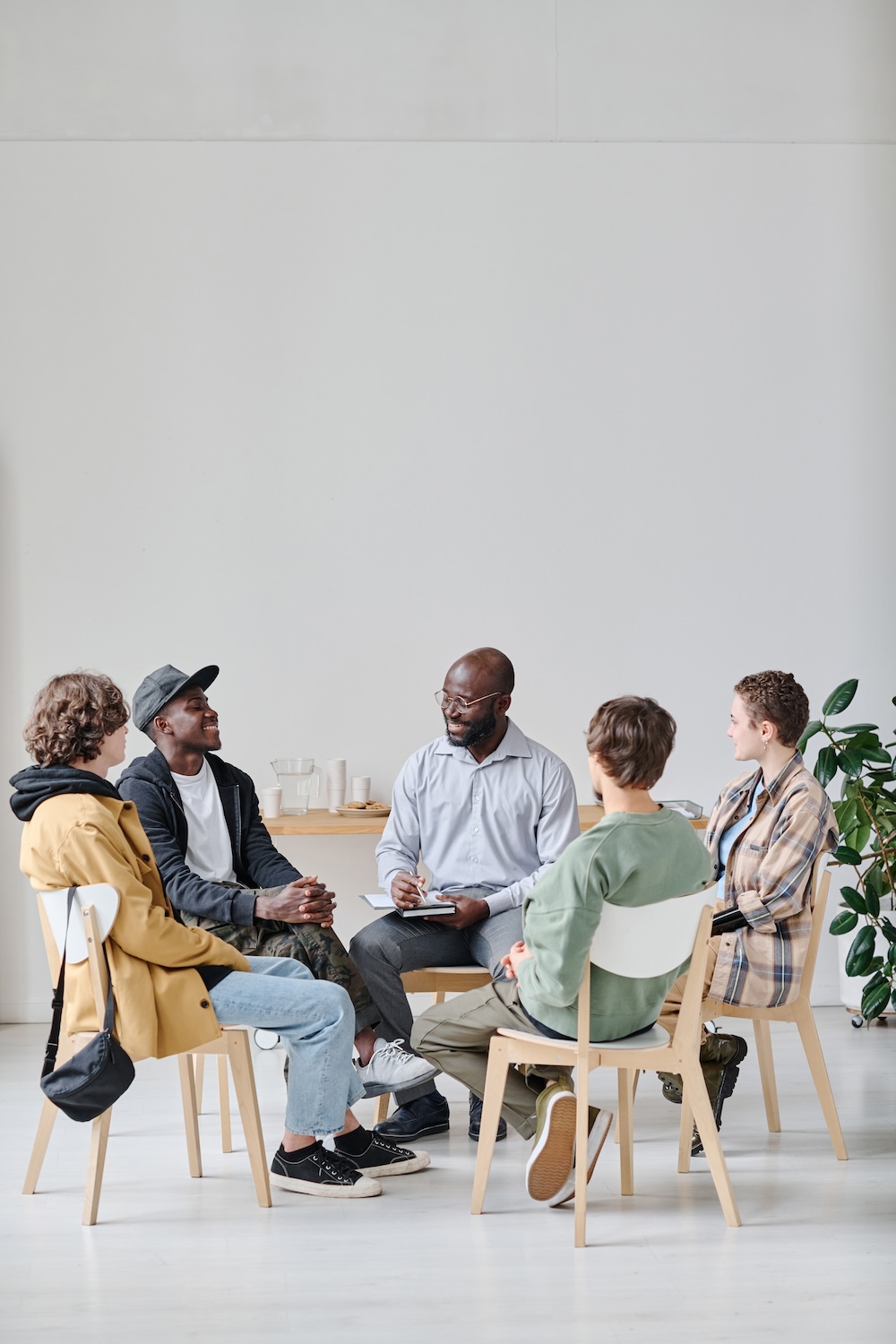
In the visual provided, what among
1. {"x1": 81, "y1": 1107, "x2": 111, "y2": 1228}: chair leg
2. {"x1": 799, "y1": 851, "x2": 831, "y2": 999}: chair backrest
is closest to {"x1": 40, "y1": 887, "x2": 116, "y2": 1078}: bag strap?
{"x1": 81, "y1": 1107, "x2": 111, "y2": 1228}: chair leg

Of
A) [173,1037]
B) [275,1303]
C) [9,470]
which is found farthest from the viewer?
[9,470]

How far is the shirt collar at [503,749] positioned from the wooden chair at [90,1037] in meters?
1.12

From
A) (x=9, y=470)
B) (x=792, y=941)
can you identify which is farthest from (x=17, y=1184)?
(x=9, y=470)

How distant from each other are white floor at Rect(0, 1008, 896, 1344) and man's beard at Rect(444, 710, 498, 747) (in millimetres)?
1051

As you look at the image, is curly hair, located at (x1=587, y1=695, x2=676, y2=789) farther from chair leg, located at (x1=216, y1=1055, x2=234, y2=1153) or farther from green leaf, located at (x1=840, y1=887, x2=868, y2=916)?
green leaf, located at (x1=840, y1=887, x2=868, y2=916)

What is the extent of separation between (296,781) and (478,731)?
48.2 inches

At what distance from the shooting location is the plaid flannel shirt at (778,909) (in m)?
3.08

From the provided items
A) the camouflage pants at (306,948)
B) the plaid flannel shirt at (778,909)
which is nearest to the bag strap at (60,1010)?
the camouflage pants at (306,948)

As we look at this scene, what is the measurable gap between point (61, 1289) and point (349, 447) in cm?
318

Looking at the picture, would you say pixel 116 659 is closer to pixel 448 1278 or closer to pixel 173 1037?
pixel 173 1037

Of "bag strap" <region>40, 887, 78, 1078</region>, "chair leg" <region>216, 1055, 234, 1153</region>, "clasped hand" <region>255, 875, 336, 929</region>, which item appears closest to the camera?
"bag strap" <region>40, 887, 78, 1078</region>

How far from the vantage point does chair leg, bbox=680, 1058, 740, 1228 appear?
2.69m

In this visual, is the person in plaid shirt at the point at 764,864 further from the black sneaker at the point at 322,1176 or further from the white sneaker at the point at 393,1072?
the black sneaker at the point at 322,1176

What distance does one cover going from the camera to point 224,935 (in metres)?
3.28
